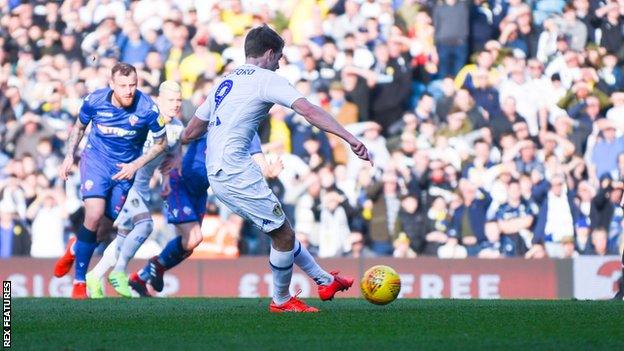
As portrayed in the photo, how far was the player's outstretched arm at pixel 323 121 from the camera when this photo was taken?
32.2ft

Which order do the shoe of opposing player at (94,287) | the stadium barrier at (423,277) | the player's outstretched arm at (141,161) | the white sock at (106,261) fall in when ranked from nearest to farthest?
1. the player's outstretched arm at (141,161)
2. the shoe of opposing player at (94,287)
3. the white sock at (106,261)
4. the stadium barrier at (423,277)

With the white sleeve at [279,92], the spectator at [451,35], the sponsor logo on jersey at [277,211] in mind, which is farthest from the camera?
the spectator at [451,35]

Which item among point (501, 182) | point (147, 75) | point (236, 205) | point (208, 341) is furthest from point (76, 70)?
point (208, 341)

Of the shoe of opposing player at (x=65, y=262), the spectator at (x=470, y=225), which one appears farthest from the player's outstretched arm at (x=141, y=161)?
the spectator at (x=470, y=225)

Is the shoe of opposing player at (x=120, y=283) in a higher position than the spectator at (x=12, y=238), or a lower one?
lower

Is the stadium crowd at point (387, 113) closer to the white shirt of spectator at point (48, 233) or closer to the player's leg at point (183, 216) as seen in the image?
the white shirt of spectator at point (48, 233)

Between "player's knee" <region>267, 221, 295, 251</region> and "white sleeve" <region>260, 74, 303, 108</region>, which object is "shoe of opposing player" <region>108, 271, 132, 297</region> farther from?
"white sleeve" <region>260, 74, 303, 108</region>

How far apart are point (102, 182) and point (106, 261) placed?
4.05 ft

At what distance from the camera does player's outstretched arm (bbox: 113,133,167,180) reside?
13.1 m

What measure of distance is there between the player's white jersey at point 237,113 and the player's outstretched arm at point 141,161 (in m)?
2.56

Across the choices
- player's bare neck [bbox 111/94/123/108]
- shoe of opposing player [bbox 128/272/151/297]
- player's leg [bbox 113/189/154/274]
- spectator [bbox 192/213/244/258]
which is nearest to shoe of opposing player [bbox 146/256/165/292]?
shoe of opposing player [bbox 128/272/151/297]

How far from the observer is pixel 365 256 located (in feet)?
→ 59.0

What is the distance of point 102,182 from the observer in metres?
13.6

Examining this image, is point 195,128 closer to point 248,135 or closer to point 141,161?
point 248,135
